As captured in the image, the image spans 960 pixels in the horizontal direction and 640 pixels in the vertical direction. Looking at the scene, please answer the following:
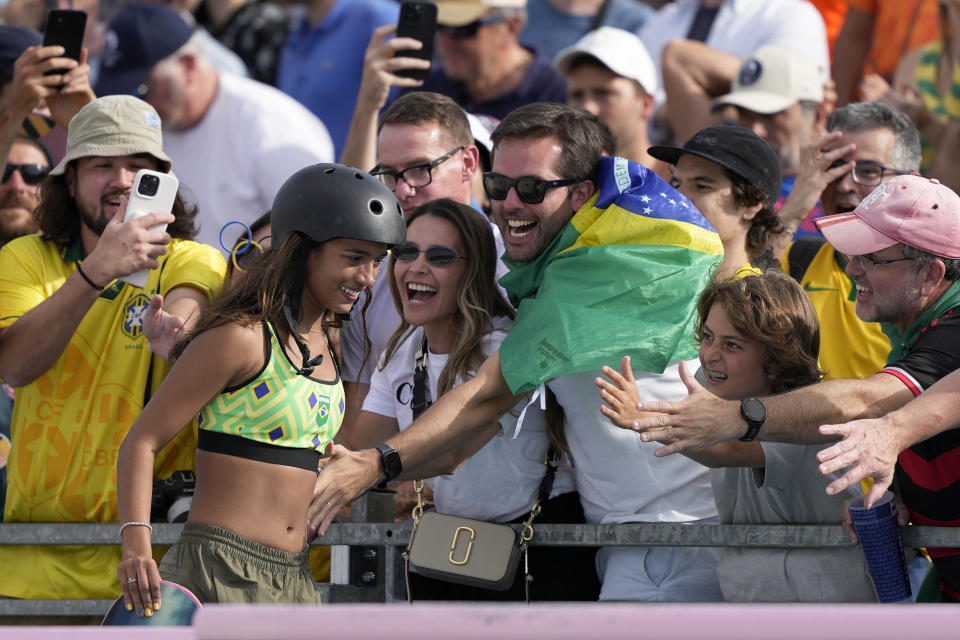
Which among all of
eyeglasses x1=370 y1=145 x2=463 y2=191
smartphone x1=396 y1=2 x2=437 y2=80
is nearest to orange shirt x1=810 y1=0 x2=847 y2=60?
smartphone x1=396 y1=2 x2=437 y2=80

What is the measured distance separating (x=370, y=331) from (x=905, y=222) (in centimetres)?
208

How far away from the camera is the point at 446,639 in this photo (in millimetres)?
1777

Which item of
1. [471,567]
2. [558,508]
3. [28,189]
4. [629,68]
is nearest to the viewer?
[471,567]

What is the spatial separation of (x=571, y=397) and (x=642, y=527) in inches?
21.1

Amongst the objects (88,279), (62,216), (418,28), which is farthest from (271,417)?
(418,28)

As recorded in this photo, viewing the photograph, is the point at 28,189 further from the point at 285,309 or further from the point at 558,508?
the point at 558,508

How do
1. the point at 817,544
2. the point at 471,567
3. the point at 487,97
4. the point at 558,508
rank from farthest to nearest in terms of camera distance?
the point at 487,97, the point at 558,508, the point at 471,567, the point at 817,544

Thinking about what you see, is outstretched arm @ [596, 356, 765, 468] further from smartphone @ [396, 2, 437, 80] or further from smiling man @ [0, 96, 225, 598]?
smartphone @ [396, 2, 437, 80]

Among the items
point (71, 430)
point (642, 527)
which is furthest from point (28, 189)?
point (642, 527)

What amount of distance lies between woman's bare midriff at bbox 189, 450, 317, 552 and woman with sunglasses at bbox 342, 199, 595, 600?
486mm

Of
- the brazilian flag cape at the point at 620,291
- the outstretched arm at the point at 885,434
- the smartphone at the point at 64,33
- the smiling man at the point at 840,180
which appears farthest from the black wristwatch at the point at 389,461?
the smartphone at the point at 64,33

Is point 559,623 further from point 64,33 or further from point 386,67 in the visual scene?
point 64,33

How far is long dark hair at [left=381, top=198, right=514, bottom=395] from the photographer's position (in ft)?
14.0

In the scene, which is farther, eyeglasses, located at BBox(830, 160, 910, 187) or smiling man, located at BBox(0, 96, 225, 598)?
eyeglasses, located at BBox(830, 160, 910, 187)
